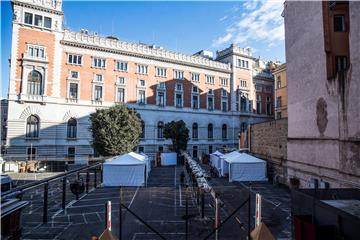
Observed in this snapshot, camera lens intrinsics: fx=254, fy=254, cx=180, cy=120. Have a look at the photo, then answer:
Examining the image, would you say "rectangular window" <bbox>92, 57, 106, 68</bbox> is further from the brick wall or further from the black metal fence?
the black metal fence

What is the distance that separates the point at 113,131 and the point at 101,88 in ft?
50.2

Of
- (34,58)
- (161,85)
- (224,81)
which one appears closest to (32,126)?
(34,58)

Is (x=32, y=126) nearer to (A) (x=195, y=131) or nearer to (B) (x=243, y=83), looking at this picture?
(A) (x=195, y=131)

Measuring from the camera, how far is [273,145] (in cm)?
2833

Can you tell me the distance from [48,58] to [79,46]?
5.51 m

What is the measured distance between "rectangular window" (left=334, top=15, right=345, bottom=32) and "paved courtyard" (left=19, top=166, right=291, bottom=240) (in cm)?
1332

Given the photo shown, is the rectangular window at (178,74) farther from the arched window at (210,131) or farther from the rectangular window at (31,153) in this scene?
the rectangular window at (31,153)

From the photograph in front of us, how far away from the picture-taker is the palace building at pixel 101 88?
37781 mm

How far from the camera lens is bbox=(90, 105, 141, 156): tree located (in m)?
32.4

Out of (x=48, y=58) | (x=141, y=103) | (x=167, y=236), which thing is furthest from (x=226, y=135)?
(x=167, y=236)

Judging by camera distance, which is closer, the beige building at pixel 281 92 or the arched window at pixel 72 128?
the arched window at pixel 72 128

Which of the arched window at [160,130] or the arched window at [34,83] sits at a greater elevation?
the arched window at [34,83]

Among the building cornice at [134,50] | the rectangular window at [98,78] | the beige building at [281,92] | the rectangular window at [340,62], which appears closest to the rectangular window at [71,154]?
the rectangular window at [98,78]

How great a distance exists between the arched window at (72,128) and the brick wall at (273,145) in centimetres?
2854
